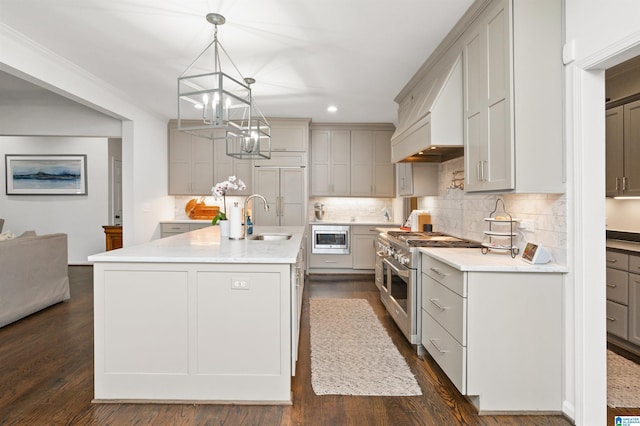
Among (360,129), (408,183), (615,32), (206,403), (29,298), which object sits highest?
(360,129)

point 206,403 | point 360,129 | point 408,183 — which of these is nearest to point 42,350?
point 206,403

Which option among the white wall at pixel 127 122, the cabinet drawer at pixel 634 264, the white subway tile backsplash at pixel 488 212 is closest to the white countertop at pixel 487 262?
the white subway tile backsplash at pixel 488 212

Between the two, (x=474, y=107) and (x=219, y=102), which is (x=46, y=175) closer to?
(x=219, y=102)

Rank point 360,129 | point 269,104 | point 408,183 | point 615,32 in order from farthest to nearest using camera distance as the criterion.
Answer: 1. point 360,129
2. point 269,104
3. point 408,183
4. point 615,32

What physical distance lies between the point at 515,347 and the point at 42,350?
11.9 feet

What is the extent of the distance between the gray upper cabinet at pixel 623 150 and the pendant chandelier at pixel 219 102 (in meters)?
3.24

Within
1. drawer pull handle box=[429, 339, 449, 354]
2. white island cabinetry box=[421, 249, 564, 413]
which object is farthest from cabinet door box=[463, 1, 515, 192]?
drawer pull handle box=[429, 339, 449, 354]

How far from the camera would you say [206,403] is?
2.34 m

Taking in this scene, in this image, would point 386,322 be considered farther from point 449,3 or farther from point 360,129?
point 360,129

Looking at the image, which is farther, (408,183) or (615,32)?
(408,183)

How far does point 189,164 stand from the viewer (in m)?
6.58

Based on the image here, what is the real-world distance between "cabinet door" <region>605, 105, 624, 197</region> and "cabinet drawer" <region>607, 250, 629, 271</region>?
63cm

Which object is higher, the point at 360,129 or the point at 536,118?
the point at 360,129

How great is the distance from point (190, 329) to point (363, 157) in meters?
4.87
